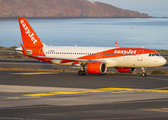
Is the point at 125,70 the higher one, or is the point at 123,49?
the point at 123,49

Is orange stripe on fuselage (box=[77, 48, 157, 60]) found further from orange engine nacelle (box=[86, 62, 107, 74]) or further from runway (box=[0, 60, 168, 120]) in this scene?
runway (box=[0, 60, 168, 120])

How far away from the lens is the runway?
17672 millimetres

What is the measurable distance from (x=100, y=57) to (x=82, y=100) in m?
18.5

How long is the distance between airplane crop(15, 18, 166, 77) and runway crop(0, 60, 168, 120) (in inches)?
213

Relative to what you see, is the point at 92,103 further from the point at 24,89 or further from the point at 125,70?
the point at 125,70

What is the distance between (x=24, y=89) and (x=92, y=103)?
901 centimetres

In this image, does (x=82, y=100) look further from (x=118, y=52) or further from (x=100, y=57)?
(x=100, y=57)

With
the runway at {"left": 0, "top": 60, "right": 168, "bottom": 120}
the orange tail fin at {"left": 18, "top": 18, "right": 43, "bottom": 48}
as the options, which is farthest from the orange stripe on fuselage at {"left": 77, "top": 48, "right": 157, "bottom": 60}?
the orange tail fin at {"left": 18, "top": 18, "right": 43, "bottom": 48}

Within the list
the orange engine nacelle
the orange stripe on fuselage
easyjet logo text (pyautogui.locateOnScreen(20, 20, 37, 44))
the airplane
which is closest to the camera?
the orange engine nacelle

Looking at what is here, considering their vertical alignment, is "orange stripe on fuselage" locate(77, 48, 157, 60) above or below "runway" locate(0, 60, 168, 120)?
above

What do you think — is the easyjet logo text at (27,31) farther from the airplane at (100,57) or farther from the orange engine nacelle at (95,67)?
the orange engine nacelle at (95,67)

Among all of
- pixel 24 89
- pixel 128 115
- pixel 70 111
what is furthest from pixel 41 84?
pixel 128 115

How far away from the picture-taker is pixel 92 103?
2148cm

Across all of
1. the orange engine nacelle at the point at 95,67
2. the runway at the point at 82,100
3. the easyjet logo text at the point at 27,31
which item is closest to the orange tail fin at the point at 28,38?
the easyjet logo text at the point at 27,31
